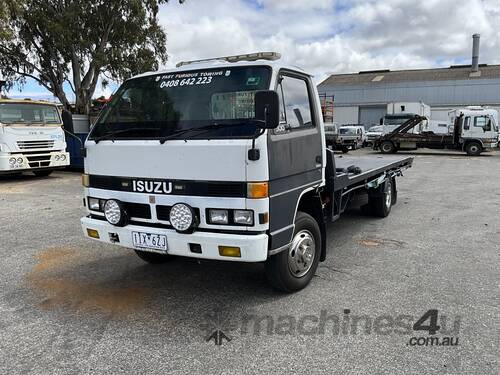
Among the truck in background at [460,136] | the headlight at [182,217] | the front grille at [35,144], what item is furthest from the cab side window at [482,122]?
the headlight at [182,217]

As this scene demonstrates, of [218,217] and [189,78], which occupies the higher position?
[189,78]

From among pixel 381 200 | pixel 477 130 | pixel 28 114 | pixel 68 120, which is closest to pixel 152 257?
pixel 68 120

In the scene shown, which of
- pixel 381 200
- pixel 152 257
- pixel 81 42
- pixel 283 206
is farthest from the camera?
pixel 81 42

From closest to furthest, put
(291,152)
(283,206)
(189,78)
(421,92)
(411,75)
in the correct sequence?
(283,206), (291,152), (189,78), (421,92), (411,75)

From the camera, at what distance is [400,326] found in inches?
139

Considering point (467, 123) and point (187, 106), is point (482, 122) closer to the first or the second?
point (467, 123)

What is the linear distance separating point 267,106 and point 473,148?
23.7 metres

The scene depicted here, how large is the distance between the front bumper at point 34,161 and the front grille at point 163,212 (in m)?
9.92

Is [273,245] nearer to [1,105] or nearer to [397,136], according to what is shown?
[1,105]

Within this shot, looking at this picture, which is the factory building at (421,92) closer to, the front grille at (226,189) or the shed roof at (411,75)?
the shed roof at (411,75)

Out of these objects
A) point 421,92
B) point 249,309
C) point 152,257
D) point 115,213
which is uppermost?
point 421,92

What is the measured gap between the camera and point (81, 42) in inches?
813

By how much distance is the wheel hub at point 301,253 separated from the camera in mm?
4047

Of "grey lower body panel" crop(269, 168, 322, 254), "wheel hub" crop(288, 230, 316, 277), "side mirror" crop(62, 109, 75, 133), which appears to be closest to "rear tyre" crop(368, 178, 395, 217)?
"wheel hub" crop(288, 230, 316, 277)
